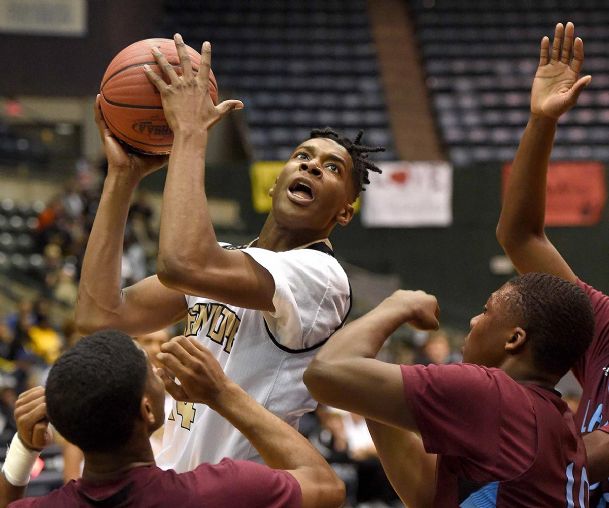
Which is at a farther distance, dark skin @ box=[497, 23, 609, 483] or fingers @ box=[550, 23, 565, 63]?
fingers @ box=[550, 23, 565, 63]

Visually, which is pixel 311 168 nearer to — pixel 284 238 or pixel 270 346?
pixel 284 238

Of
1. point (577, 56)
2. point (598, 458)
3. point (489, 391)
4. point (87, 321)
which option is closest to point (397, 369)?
point (489, 391)

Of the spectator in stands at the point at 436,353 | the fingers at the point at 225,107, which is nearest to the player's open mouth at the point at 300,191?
the fingers at the point at 225,107

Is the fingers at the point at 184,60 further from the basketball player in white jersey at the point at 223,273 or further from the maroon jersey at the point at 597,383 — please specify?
the maroon jersey at the point at 597,383

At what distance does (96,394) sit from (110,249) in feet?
3.66

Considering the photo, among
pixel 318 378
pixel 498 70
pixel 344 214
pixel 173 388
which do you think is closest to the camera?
pixel 318 378

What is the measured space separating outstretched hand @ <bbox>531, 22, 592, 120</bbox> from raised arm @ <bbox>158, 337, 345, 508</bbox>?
4.37ft

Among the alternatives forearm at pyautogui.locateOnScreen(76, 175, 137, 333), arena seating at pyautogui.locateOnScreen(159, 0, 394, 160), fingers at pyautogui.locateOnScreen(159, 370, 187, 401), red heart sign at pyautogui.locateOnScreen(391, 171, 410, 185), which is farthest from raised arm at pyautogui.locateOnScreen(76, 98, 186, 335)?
arena seating at pyautogui.locateOnScreen(159, 0, 394, 160)

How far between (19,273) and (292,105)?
5255 mm

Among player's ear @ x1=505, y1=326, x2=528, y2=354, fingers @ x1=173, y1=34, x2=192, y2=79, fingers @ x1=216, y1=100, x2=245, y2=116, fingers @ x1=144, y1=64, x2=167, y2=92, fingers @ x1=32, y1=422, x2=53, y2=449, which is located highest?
fingers @ x1=173, y1=34, x2=192, y2=79

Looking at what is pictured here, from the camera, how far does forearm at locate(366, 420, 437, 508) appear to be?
2.91 m

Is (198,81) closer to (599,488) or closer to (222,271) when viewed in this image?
(222,271)

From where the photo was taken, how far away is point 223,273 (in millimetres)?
2816

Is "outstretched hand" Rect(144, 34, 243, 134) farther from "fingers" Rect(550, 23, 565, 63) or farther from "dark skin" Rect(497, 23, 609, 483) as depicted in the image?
"fingers" Rect(550, 23, 565, 63)
